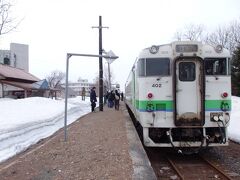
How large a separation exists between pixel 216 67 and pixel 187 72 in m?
0.79

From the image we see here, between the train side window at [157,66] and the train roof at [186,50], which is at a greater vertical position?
the train roof at [186,50]

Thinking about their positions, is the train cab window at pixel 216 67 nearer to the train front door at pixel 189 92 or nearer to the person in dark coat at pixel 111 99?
the train front door at pixel 189 92

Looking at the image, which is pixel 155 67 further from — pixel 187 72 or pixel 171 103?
pixel 171 103

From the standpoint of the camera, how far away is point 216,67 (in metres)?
11.4

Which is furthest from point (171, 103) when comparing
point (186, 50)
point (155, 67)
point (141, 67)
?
point (186, 50)

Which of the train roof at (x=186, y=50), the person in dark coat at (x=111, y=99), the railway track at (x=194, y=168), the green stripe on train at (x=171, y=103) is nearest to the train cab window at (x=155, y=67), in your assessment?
the train roof at (x=186, y=50)

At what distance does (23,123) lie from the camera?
705 inches

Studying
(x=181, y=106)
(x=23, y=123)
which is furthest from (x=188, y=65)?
(x=23, y=123)

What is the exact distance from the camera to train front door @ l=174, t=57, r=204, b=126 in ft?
37.0

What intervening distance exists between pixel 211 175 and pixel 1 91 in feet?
114

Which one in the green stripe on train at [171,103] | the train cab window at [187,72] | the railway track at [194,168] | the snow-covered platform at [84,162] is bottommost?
the railway track at [194,168]

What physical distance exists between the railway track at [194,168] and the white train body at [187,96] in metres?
0.54

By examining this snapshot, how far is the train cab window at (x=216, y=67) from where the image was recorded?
1139 cm

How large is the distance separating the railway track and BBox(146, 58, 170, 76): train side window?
8.05 ft
